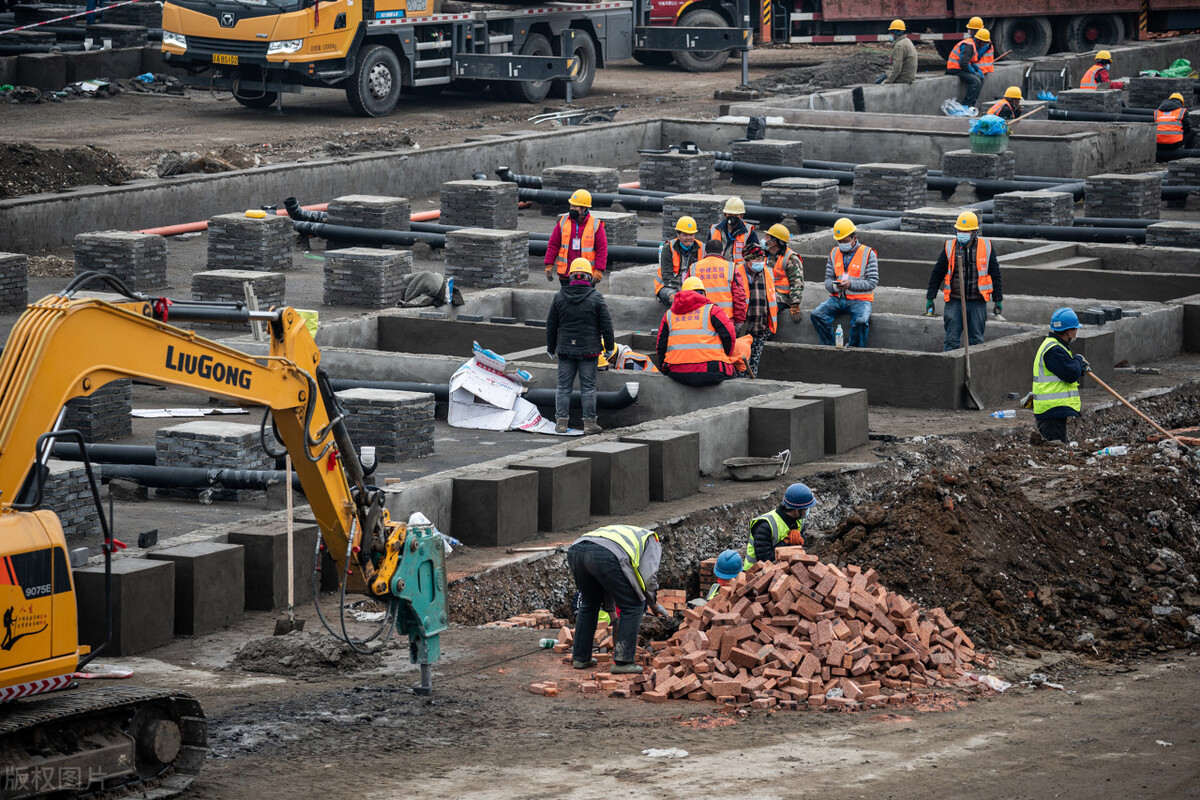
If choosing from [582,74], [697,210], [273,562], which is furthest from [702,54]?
[273,562]

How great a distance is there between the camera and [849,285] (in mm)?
18672

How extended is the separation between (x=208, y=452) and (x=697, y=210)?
40.9 feet

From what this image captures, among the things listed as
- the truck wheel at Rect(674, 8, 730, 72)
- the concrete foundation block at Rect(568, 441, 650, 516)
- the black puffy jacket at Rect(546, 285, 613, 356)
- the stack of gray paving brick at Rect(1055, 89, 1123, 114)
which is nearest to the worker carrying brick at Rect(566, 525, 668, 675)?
the concrete foundation block at Rect(568, 441, 650, 516)

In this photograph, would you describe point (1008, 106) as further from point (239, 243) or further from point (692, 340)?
point (692, 340)

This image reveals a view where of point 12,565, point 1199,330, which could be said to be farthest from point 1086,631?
point 1199,330

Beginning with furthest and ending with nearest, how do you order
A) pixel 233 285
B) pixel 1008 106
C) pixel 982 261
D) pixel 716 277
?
pixel 1008 106 → pixel 233 285 → pixel 982 261 → pixel 716 277

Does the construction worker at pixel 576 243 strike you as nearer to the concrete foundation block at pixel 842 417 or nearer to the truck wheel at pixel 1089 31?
the concrete foundation block at pixel 842 417

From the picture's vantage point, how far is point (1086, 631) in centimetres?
Answer: 1228

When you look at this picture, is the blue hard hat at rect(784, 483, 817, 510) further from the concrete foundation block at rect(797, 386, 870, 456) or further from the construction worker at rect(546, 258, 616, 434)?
the construction worker at rect(546, 258, 616, 434)

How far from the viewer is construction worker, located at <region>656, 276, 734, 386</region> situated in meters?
16.2

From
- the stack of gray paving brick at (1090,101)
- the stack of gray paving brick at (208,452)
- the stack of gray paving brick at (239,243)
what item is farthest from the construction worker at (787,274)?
the stack of gray paving brick at (1090,101)

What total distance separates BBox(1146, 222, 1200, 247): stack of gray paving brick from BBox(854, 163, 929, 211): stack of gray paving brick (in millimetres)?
4623

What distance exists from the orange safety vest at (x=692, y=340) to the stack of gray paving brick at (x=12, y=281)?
26.3 feet

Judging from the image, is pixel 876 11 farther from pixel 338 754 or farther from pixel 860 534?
pixel 338 754
